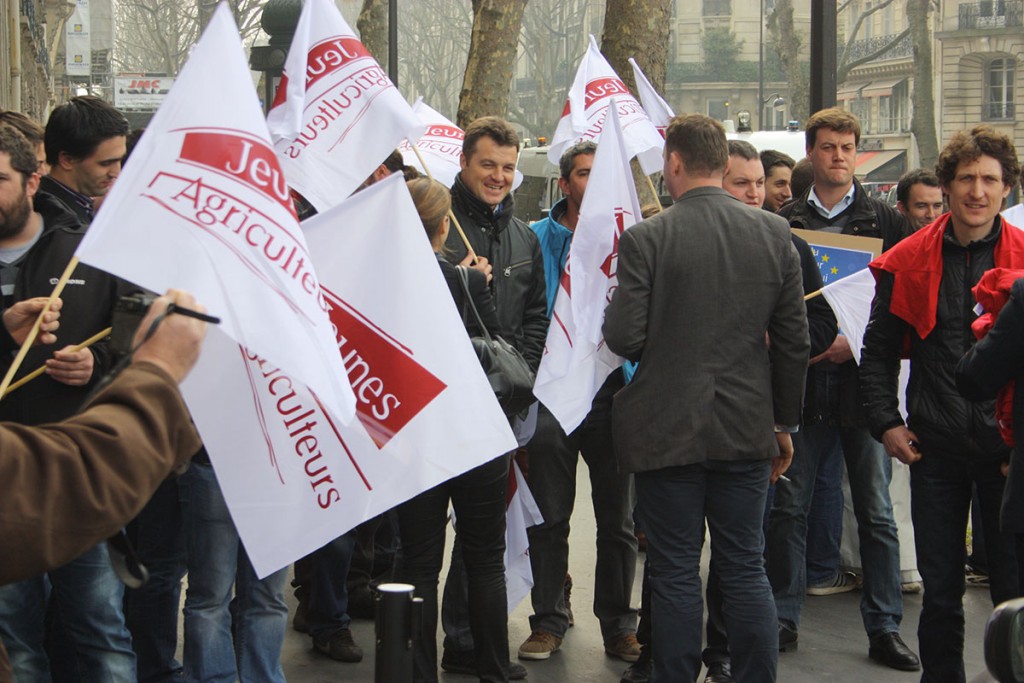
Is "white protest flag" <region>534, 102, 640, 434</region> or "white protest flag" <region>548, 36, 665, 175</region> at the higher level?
"white protest flag" <region>548, 36, 665, 175</region>

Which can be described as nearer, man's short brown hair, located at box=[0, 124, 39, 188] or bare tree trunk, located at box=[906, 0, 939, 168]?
man's short brown hair, located at box=[0, 124, 39, 188]

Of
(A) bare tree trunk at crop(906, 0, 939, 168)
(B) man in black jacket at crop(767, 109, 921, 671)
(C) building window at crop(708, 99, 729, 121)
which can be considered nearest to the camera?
(B) man in black jacket at crop(767, 109, 921, 671)

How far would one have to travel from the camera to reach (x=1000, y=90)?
196 feet

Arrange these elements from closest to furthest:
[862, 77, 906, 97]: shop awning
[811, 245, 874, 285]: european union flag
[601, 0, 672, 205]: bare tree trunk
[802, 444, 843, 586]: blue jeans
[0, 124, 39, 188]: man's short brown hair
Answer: [0, 124, 39, 188]: man's short brown hair
[811, 245, 874, 285]: european union flag
[802, 444, 843, 586]: blue jeans
[601, 0, 672, 205]: bare tree trunk
[862, 77, 906, 97]: shop awning

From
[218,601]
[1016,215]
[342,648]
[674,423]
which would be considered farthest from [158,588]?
[1016,215]

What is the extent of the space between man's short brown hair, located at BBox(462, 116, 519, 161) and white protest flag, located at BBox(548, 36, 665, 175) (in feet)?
4.98

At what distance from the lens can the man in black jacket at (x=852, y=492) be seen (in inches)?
227

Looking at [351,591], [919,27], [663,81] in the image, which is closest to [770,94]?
[919,27]

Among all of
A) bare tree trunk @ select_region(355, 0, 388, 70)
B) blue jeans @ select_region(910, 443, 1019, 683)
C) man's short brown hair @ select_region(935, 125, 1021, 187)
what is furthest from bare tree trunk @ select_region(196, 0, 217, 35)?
blue jeans @ select_region(910, 443, 1019, 683)

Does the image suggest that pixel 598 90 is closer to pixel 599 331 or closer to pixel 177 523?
pixel 599 331

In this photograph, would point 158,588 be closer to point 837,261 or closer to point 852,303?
point 852,303

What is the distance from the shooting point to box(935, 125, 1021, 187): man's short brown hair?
4.79 m

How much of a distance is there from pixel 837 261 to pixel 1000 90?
58.5m

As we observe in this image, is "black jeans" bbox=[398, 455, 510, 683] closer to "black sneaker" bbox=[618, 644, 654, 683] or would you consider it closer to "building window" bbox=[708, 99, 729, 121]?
"black sneaker" bbox=[618, 644, 654, 683]
